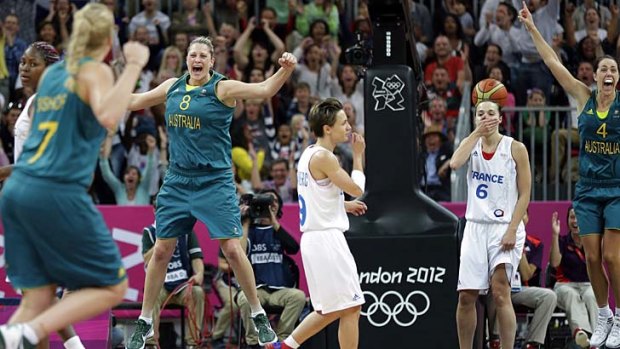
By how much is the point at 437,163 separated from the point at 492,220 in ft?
14.9

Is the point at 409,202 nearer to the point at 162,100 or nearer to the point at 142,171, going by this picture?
the point at 162,100

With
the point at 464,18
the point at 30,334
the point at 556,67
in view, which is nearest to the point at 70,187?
the point at 30,334

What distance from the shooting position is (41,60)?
9422 mm

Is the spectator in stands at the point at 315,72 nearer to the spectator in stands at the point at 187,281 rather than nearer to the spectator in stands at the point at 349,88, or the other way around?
the spectator in stands at the point at 349,88

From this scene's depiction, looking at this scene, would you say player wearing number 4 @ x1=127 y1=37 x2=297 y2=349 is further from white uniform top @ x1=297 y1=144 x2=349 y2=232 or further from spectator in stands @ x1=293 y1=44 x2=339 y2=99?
spectator in stands @ x1=293 y1=44 x2=339 y2=99

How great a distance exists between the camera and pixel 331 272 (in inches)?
383

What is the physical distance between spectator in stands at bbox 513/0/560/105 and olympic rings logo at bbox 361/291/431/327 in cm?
590

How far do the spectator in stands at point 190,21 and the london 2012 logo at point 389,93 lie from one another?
645cm

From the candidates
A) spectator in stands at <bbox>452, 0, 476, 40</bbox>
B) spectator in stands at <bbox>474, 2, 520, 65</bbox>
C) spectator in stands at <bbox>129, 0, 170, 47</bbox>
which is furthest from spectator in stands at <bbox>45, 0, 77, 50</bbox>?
spectator in stands at <bbox>474, 2, 520, 65</bbox>

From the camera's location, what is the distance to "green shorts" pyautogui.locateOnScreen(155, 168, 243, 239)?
32.9ft

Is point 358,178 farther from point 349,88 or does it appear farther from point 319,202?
point 349,88

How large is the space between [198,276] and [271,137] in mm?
3564

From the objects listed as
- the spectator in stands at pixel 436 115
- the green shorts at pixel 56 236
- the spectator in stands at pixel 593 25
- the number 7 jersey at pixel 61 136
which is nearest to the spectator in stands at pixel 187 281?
the spectator in stands at pixel 436 115

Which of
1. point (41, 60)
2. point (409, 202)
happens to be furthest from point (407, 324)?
point (41, 60)
